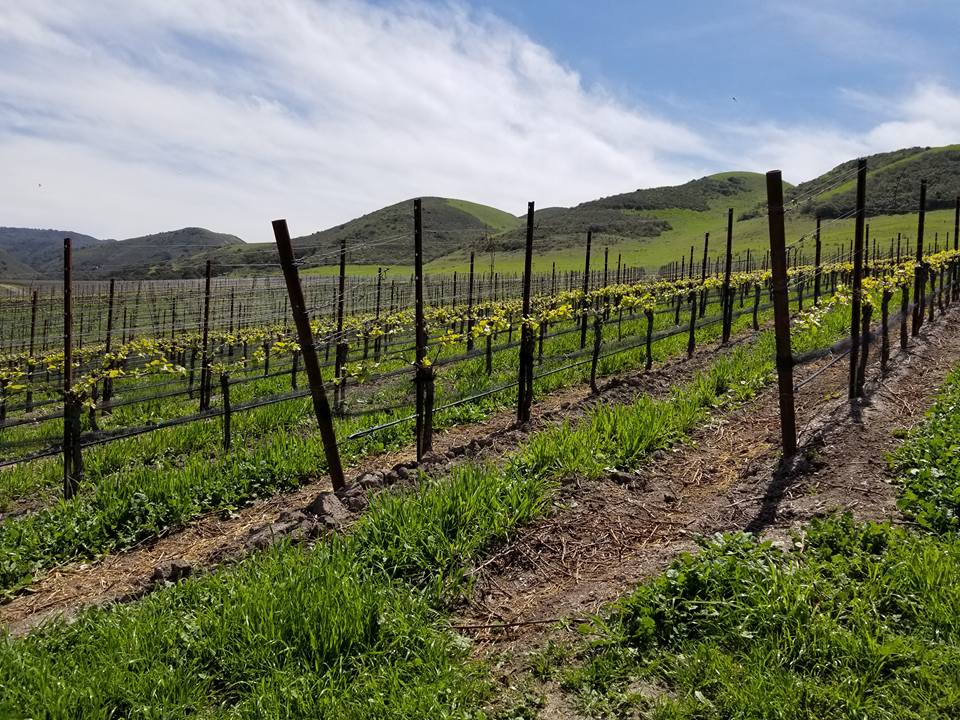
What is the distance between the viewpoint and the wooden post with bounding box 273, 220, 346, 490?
498 centimetres

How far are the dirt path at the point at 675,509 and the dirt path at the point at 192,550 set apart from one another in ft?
5.94

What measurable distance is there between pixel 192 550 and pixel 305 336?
2092mm

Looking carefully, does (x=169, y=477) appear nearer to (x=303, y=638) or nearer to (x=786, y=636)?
(x=303, y=638)

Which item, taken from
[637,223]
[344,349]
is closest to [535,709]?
[344,349]

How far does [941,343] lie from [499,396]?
8165 millimetres

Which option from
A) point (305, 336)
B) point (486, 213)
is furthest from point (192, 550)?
point (486, 213)

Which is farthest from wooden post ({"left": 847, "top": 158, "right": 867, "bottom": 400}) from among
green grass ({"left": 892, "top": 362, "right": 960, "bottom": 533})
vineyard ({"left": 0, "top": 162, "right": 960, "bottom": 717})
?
green grass ({"left": 892, "top": 362, "right": 960, "bottom": 533})

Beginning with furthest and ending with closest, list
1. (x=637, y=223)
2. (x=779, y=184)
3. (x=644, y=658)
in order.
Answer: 1. (x=637, y=223)
2. (x=779, y=184)
3. (x=644, y=658)

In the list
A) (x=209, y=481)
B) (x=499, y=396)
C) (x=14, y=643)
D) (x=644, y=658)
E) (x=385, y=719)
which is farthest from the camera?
(x=499, y=396)

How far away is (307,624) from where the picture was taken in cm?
298

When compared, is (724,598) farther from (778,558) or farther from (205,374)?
(205,374)

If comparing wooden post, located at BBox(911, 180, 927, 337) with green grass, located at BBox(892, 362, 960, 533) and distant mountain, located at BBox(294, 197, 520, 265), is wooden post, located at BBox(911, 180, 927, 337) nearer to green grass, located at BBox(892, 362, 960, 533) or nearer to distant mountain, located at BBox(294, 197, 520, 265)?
green grass, located at BBox(892, 362, 960, 533)

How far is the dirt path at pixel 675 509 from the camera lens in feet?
11.6

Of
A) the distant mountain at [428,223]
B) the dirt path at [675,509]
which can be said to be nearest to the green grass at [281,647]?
the dirt path at [675,509]
